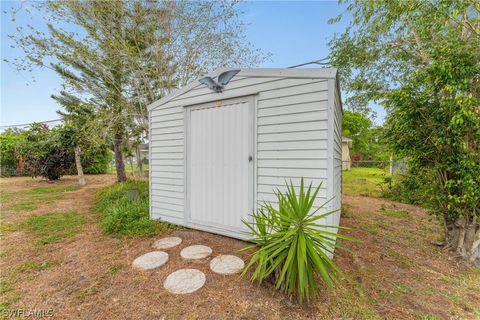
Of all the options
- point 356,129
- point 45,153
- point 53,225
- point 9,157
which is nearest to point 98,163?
point 9,157

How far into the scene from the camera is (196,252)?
2697 mm

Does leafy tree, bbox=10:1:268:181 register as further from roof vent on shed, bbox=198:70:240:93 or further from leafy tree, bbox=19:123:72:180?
roof vent on shed, bbox=198:70:240:93

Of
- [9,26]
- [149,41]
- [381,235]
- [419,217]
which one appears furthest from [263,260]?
[9,26]

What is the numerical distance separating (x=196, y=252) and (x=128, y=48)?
5.66 meters

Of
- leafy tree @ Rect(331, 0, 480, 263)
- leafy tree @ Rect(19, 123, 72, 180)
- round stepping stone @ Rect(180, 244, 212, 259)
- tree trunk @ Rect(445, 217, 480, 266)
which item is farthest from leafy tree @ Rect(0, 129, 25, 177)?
tree trunk @ Rect(445, 217, 480, 266)

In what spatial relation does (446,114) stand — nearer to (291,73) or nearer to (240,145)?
(291,73)

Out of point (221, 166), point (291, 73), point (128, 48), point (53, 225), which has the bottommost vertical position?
point (53, 225)

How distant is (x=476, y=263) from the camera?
2.62 meters

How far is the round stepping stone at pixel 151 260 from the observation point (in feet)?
7.87

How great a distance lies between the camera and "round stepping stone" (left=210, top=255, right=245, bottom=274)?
2.27m

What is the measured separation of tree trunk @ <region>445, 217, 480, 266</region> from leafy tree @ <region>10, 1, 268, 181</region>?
637 cm

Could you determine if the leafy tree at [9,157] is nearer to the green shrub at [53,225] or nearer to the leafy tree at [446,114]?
the green shrub at [53,225]

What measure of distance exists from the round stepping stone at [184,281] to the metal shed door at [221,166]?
3.11ft

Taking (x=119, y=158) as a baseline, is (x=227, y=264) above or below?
below
